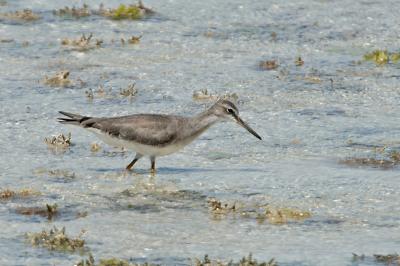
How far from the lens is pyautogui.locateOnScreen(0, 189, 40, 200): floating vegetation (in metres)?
15.1

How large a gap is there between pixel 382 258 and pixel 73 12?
48.2 feet

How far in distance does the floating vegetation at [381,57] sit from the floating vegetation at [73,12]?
673cm

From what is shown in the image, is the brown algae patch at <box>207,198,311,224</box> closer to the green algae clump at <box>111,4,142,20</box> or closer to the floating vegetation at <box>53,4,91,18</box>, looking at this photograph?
the green algae clump at <box>111,4,142,20</box>

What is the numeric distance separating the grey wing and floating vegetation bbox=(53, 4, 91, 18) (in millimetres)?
9531

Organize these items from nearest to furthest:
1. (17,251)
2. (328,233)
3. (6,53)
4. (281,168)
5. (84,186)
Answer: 1. (17,251)
2. (328,233)
3. (84,186)
4. (281,168)
5. (6,53)

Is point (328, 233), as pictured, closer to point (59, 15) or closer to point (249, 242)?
point (249, 242)

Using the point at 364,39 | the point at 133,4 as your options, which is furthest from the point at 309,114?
the point at 133,4

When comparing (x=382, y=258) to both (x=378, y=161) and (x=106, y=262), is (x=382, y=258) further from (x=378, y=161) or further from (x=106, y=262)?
(x=378, y=161)

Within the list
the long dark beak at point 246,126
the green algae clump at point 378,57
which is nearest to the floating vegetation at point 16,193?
the long dark beak at point 246,126

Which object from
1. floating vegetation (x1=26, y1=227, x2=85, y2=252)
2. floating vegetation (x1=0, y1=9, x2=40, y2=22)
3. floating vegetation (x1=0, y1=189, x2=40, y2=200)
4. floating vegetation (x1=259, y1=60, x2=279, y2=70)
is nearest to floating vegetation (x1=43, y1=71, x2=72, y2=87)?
floating vegetation (x1=259, y1=60, x2=279, y2=70)

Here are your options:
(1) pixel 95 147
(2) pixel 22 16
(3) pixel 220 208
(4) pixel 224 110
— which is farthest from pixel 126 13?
(3) pixel 220 208

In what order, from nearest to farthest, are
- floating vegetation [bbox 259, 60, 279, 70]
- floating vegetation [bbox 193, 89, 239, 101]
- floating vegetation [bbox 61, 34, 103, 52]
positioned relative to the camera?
1. floating vegetation [bbox 193, 89, 239, 101]
2. floating vegetation [bbox 259, 60, 279, 70]
3. floating vegetation [bbox 61, 34, 103, 52]

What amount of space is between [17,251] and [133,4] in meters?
14.5

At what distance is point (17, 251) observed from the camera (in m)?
13.0
